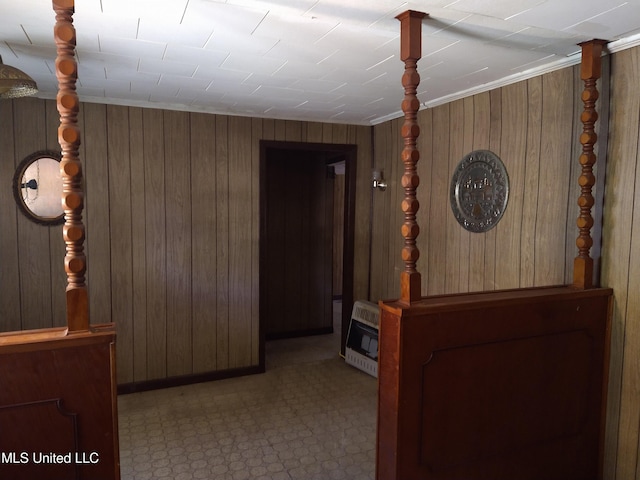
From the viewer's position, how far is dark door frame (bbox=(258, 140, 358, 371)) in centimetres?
421

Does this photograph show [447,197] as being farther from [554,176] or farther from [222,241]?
[222,241]

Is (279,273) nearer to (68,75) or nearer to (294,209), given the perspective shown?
(294,209)

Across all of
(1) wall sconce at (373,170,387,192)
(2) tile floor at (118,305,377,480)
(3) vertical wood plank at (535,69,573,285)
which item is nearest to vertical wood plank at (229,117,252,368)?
(2) tile floor at (118,305,377,480)

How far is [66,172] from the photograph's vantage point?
62.1 inches

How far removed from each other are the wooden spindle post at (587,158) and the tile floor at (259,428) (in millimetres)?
1671

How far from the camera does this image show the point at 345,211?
15.3ft

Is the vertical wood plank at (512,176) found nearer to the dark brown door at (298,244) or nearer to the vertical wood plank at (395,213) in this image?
the vertical wood plank at (395,213)

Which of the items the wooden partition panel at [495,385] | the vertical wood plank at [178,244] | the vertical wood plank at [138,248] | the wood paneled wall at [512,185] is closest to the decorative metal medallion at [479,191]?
the wood paneled wall at [512,185]

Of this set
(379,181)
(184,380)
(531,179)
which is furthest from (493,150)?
(184,380)

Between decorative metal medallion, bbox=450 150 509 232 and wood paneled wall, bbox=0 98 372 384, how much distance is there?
1646 mm

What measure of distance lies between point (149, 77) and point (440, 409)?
263 cm

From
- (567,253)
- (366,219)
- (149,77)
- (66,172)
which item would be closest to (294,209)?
(366,219)

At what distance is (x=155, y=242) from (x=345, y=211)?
186cm

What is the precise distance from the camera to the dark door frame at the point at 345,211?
166 inches
